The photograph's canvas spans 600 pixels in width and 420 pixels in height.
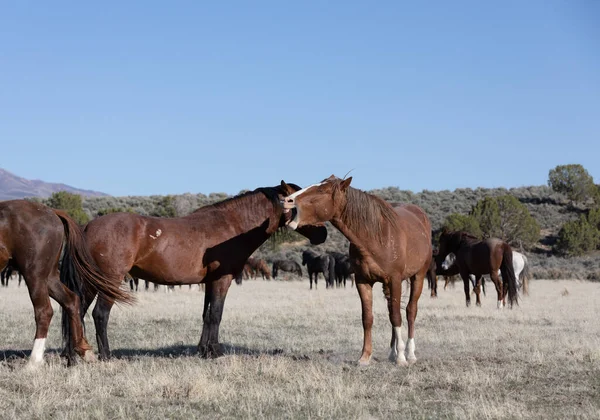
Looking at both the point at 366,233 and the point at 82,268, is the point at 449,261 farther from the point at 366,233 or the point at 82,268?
the point at 82,268

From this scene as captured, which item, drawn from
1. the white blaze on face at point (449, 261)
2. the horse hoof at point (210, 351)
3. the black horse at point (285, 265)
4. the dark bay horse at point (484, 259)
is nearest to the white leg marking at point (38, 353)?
the horse hoof at point (210, 351)

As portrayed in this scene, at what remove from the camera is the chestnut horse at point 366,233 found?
8.29 metres

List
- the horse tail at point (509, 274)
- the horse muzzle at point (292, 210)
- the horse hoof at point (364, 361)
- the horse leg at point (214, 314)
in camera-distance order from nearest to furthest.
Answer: the horse muzzle at point (292, 210)
the horse hoof at point (364, 361)
the horse leg at point (214, 314)
the horse tail at point (509, 274)

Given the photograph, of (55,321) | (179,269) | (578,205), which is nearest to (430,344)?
(179,269)

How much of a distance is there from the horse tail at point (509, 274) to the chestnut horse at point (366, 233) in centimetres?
983

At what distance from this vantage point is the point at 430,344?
10.8 metres

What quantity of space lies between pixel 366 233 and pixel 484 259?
12106mm

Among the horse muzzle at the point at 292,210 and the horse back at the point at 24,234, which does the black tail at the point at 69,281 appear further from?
the horse muzzle at the point at 292,210

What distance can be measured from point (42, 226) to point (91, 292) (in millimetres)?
1189

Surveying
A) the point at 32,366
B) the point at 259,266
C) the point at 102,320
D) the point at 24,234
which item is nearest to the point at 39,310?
the point at 32,366

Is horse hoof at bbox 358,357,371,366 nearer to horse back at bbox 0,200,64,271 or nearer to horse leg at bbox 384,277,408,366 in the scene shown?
horse leg at bbox 384,277,408,366

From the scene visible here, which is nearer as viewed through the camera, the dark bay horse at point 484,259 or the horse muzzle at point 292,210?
the horse muzzle at point 292,210

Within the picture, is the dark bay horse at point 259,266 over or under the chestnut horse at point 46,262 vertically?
under

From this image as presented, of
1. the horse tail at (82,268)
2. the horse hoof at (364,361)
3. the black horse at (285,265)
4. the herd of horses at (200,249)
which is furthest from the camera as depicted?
the black horse at (285,265)
